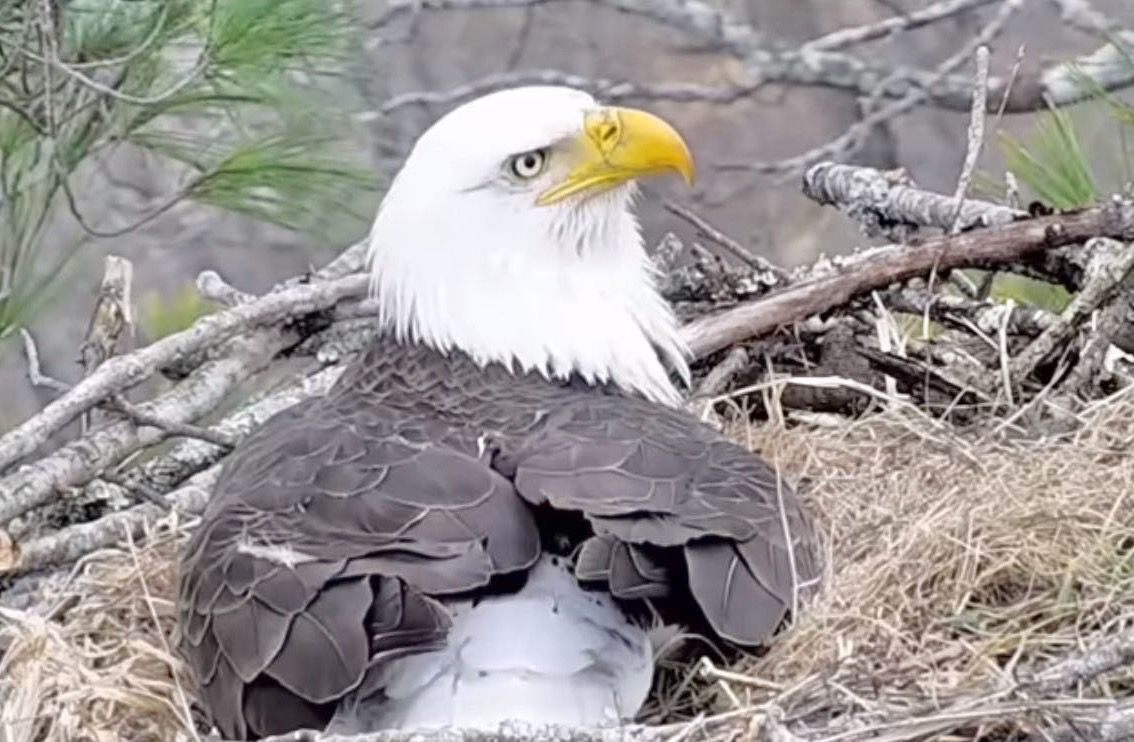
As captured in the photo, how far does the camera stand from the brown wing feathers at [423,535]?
2.85 m

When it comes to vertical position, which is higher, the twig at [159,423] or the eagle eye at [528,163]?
the eagle eye at [528,163]

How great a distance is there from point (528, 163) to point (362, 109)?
0.93 metres

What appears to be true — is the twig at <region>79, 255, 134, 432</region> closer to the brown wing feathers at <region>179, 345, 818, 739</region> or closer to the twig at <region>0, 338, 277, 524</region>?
the twig at <region>0, 338, 277, 524</region>

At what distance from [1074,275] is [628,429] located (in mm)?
762

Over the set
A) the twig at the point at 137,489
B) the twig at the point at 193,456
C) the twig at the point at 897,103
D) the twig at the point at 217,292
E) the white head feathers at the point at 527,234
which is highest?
the white head feathers at the point at 527,234

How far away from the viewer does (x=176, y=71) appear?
11.9 feet

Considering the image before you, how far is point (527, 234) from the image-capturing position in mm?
3629

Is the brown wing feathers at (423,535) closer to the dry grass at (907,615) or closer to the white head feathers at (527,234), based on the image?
the dry grass at (907,615)

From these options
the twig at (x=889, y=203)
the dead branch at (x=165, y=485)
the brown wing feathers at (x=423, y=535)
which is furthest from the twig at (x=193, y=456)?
the twig at (x=889, y=203)

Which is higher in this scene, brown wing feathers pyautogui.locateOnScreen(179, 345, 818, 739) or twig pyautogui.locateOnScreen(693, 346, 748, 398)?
brown wing feathers pyautogui.locateOnScreen(179, 345, 818, 739)

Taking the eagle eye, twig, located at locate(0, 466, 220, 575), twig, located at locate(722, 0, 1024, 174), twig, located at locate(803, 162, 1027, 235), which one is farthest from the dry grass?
twig, located at locate(722, 0, 1024, 174)

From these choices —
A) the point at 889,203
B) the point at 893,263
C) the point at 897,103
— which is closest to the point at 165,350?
the point at 893,263

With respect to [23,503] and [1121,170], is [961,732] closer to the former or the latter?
[23,503]

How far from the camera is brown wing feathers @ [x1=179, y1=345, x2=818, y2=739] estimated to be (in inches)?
112
